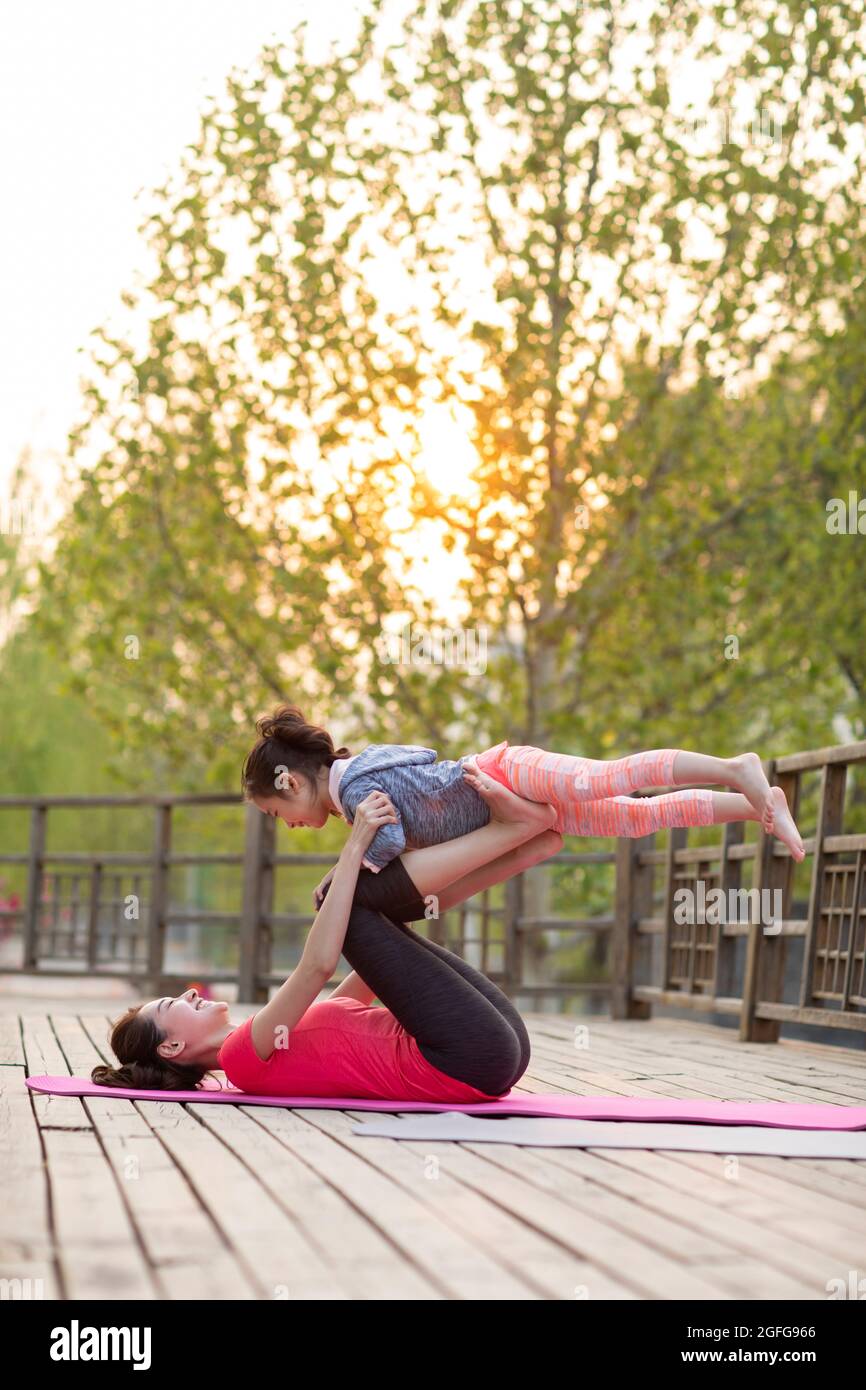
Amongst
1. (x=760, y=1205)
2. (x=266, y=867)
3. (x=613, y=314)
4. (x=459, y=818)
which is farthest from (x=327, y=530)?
(x=760, y=1205)

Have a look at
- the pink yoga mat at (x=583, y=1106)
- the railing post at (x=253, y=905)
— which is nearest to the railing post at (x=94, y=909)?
the railing post at (x=253, y=905)

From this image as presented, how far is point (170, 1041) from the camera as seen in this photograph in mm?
4398

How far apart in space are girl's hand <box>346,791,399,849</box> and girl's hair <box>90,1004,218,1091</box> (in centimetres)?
84

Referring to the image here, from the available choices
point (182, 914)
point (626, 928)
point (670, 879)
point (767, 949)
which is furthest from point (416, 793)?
point (182, 914)

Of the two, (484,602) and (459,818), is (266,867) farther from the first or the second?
(459,818)

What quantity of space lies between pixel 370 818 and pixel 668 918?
3997mm

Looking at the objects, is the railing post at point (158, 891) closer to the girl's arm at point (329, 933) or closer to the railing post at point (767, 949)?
the railing post at point (767, 949)

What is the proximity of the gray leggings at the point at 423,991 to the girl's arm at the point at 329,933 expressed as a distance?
7 cm

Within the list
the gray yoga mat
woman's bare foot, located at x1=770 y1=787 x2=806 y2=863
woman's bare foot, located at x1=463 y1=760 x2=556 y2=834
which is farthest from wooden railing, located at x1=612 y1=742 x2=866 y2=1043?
the gray yoga mat

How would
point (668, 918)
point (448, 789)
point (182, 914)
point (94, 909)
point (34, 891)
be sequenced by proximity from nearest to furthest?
point (448, 789) → point (668, 918) → point (182, 914) → point (94, 909) → point (34, 891)

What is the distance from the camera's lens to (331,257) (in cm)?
1245

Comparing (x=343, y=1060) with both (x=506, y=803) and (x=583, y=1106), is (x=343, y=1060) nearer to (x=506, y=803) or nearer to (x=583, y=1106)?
(x=583, y=1106)

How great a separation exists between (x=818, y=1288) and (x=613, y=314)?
10.7m

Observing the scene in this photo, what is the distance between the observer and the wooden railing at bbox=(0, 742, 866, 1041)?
610cm
